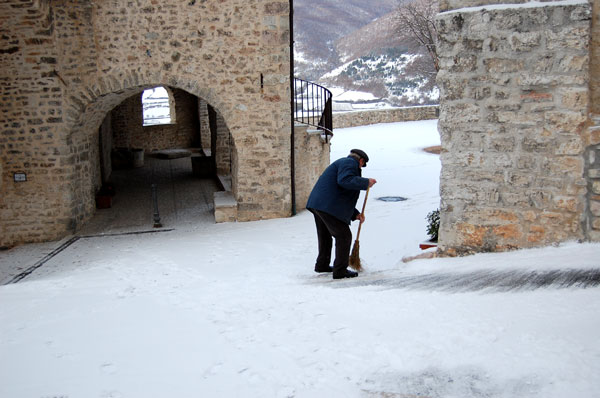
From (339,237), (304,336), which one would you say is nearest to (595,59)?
(339,237)

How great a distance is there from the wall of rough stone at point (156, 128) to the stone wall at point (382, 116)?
724 cm

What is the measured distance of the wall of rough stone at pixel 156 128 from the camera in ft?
56.4

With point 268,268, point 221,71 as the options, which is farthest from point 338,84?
point 268,268

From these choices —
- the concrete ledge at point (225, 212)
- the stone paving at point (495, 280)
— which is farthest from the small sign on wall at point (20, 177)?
the stone paving at point (495, 280)

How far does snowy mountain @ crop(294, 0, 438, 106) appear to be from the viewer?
36.1 meters

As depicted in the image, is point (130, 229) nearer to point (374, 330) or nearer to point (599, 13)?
point (374, 330)

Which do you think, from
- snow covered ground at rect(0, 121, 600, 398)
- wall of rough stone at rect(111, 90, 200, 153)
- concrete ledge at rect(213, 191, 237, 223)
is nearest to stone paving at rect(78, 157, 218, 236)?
concrete ledge at rect(213, 191, 237, 223)

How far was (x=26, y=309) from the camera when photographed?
4508mm

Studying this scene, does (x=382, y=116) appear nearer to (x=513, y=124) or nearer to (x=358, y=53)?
(x=358, y=53)

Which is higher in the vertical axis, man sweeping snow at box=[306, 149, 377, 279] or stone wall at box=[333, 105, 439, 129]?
stone wall at box=[333, 105, 439, 129]

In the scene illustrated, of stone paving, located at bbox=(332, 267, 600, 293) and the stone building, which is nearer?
stone paving, located at bbox=(332, 267, 600, 293)

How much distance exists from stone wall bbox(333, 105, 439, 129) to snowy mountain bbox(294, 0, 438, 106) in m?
4.75

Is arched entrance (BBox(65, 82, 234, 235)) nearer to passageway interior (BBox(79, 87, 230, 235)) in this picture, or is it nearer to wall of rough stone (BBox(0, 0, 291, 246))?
passageway interior (BBox(79, 87, 230, 235))

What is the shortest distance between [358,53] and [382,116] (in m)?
19.9
